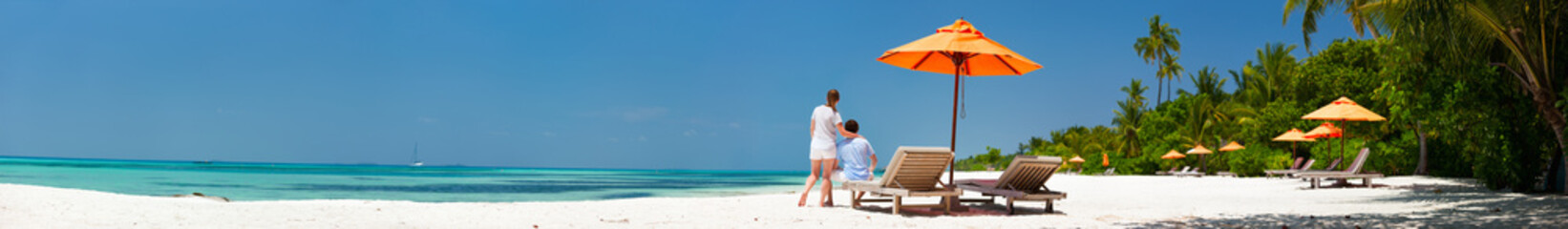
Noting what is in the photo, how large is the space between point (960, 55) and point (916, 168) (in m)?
1.49

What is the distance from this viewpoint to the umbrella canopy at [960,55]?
25.2 ft

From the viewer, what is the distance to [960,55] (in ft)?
28.0

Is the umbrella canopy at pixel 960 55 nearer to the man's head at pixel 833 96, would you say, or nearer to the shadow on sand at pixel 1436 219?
the man's head at pixel 833 96

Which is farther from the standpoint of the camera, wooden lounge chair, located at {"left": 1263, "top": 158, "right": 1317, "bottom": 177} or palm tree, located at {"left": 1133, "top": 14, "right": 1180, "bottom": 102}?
palm tree, located at {"left": 1133, "top": 14, "right": 1180, "bottom": 102}

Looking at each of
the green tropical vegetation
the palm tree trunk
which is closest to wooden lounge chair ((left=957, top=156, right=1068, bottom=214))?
the green tropical vegetation

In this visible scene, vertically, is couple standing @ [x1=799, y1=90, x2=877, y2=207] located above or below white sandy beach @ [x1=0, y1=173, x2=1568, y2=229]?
above

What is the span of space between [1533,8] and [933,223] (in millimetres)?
7346

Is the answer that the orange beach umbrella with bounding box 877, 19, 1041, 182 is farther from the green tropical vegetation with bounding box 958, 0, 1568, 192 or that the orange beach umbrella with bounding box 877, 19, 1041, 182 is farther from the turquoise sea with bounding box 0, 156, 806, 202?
the turquoise sea with bounding box 0, 156, 806, 202

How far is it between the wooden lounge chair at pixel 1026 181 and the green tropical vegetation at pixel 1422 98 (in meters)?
2.73

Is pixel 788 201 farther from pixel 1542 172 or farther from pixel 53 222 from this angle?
pixel 1542 172

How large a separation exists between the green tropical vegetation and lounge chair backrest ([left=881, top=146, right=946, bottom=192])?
3444mm

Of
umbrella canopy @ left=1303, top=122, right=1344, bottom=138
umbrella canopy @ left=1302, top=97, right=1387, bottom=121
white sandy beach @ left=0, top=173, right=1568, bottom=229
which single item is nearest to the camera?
white sandy beach @ left=0, top=173, right=1568, bottom=229

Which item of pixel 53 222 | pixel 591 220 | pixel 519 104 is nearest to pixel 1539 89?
pixel 591 220

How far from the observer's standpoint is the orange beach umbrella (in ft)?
25.2
